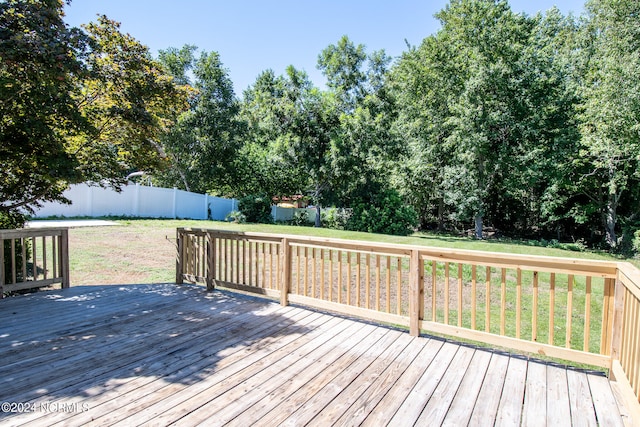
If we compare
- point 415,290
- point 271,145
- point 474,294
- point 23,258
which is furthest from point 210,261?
point 271,145

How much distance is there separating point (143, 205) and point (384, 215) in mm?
11014

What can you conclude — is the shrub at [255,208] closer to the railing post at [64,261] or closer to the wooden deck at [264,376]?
the railing post at [64,261]

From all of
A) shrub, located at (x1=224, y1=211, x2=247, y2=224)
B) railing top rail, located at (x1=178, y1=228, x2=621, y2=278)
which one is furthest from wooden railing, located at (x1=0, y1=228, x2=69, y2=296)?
shrub, located at (x1=224, y1=211, x2=247, y2=224)

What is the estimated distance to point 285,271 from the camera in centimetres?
421

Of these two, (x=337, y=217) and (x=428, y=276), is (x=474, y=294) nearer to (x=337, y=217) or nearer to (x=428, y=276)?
(x=428, y=276)

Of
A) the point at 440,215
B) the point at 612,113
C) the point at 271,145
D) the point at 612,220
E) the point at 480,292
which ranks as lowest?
the point at 480,292

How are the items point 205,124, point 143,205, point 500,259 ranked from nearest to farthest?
point 500,259, point 143,205, point 205,124

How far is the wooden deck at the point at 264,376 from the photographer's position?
6.75 feet

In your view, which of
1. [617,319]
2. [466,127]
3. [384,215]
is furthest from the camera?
[384,215]

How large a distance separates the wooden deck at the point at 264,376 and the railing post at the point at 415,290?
0.51 ft

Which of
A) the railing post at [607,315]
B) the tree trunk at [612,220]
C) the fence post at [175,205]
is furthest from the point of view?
the fence post at [175,205]

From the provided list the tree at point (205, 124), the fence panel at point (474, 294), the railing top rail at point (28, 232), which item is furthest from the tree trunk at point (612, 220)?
the tree at point (205, 124)

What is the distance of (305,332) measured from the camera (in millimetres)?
3432

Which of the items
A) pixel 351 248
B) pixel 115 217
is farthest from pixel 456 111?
pixel 115 217
